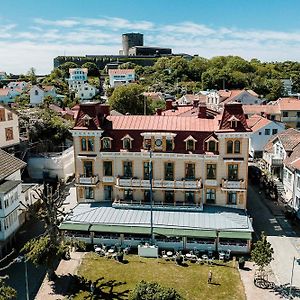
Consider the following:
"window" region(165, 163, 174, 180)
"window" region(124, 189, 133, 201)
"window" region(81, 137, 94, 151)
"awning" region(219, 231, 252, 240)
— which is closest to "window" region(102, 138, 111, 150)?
"window" region(81, 137, 94, 151)

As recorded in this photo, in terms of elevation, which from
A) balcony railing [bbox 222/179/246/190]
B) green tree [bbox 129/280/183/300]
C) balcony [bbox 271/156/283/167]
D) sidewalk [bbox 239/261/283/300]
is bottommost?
sidewalk [bbox 239/261/283/300]

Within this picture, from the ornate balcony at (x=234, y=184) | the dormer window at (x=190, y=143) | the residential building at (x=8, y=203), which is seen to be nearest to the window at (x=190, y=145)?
the dormer window at (x=190, y=143)

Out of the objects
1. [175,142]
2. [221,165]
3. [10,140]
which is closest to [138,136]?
[175,142]

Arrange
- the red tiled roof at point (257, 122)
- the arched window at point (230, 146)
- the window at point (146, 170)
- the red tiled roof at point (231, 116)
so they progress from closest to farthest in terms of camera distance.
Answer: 1. the red tiled roof at point (231, 116)
2. the arched window at point (230, 146)
3. the window at point (146, 170)
4. the red tiled roof at point (257, 122)

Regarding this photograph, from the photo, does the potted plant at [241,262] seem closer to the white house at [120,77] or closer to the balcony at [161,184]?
the balcony at [161,184]

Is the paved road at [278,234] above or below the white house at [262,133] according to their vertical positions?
below

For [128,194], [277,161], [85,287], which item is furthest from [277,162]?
[85,287]

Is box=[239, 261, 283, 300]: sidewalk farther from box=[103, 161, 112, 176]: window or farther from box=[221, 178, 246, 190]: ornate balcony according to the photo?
box=[103, 161, 112, 176]: window
